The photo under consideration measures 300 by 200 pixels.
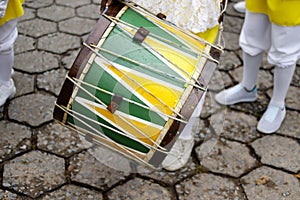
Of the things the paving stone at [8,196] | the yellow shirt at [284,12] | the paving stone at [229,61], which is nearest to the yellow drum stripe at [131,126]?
the paving stone at [8,196]

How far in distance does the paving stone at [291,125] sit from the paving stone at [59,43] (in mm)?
1423

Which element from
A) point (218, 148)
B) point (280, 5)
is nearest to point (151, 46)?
point (280, 5)

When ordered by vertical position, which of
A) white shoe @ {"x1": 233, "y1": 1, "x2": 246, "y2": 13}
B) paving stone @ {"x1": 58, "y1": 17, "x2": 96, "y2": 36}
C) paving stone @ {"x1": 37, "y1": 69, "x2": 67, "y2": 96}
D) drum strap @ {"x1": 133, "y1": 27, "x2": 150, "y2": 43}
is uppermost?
drum strap @ {"x1": 133, "y1": 27, "x2": 150, "y2": 43}

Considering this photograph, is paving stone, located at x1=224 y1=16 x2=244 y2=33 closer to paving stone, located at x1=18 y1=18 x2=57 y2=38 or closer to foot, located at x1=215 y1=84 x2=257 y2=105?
foot, located at x1=215 y1=84 x2=257 y2=105

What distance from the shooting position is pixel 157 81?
1569 mm

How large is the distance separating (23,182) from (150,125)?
33.3 inches

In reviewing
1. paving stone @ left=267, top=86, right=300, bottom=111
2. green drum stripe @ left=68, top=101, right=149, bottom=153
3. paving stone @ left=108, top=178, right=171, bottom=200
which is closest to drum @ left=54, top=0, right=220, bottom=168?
green drum stripe @ left=68, top=101, right=149, bottom=153

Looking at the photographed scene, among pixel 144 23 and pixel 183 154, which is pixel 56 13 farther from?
pixel 144 23

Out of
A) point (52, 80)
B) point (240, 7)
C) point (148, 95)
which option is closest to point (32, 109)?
point (52, 80)

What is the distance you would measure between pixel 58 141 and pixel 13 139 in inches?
8.9

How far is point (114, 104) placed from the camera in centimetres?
159

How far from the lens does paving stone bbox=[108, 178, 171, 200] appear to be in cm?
209

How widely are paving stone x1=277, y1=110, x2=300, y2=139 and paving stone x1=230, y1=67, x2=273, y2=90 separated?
0.26 metres

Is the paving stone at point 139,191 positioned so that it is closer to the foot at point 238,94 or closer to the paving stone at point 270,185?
the paving stone at point 270,185
